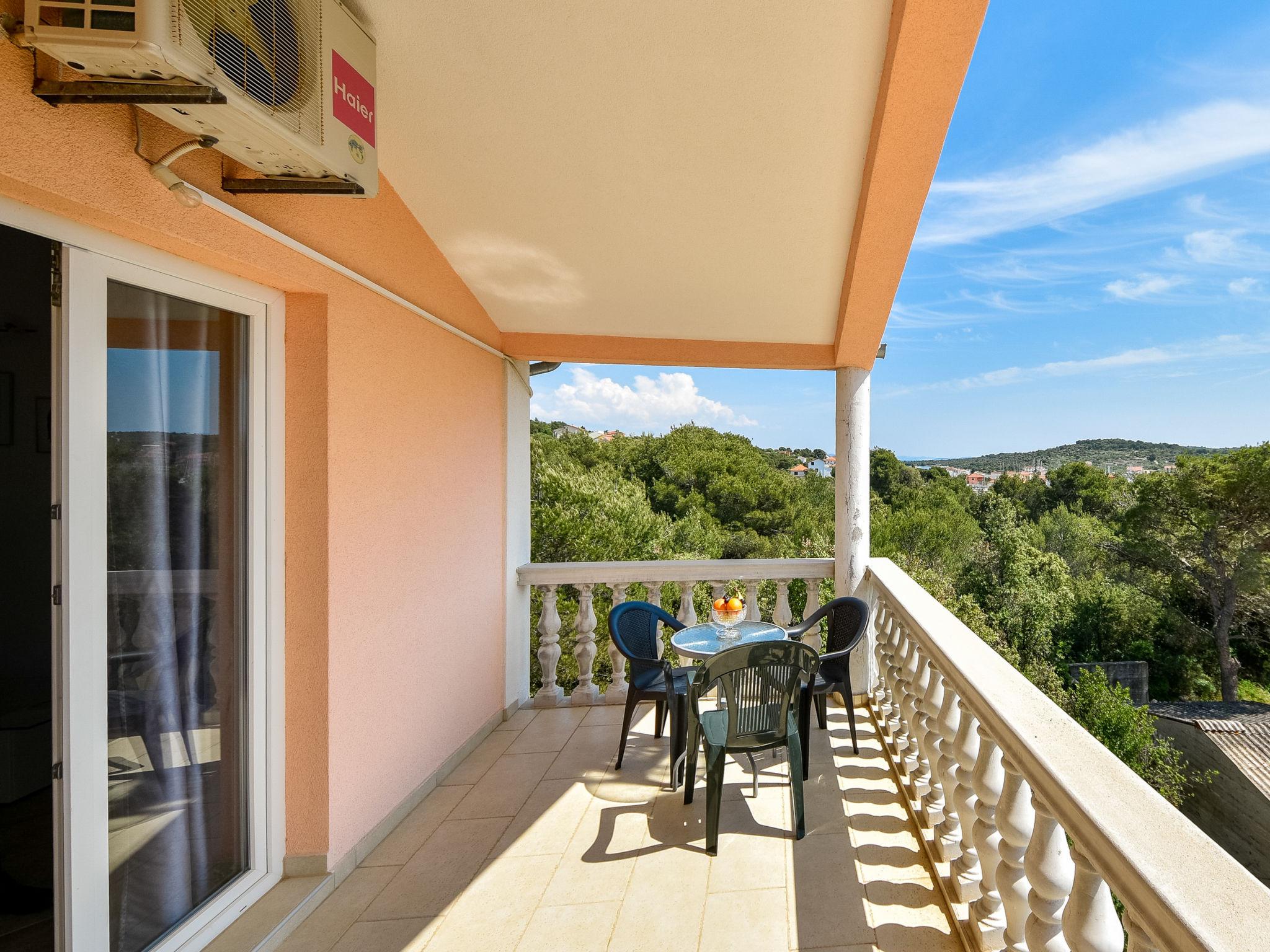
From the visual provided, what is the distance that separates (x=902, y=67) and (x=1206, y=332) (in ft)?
218

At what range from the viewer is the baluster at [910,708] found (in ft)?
8.61

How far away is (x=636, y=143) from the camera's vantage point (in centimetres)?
230

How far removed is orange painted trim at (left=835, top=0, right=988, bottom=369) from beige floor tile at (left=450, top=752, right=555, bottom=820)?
2.90 m

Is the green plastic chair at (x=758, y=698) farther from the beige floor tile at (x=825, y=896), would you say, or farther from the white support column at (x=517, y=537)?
the white support column at (x=517, y=537)

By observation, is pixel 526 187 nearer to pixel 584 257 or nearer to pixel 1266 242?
pixel 584 257

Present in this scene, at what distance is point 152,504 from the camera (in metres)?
1.77

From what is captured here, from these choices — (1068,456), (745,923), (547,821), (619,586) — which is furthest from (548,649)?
(1068,456)

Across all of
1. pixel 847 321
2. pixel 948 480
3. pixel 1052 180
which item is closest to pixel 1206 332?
pixel 1052 180

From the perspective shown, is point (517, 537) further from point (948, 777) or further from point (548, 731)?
point (948, 777)

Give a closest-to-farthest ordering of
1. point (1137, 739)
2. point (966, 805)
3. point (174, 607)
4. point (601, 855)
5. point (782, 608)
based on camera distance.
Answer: point (174, 607)
point (966, 805)
point (601, 855)
point (782, 608)
point (1137, 739)

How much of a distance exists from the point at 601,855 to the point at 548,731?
133cm

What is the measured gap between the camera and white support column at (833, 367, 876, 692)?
381 cm

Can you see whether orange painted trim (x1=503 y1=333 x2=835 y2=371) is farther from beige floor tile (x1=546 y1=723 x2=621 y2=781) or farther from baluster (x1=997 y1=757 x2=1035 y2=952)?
baluster (x1=997 y1=757 x2=1035 y2=952)

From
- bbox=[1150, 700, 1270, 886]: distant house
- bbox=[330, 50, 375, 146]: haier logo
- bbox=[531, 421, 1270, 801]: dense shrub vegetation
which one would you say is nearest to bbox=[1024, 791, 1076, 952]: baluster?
bbox=[330, 50, 375, 146]: haier logo
